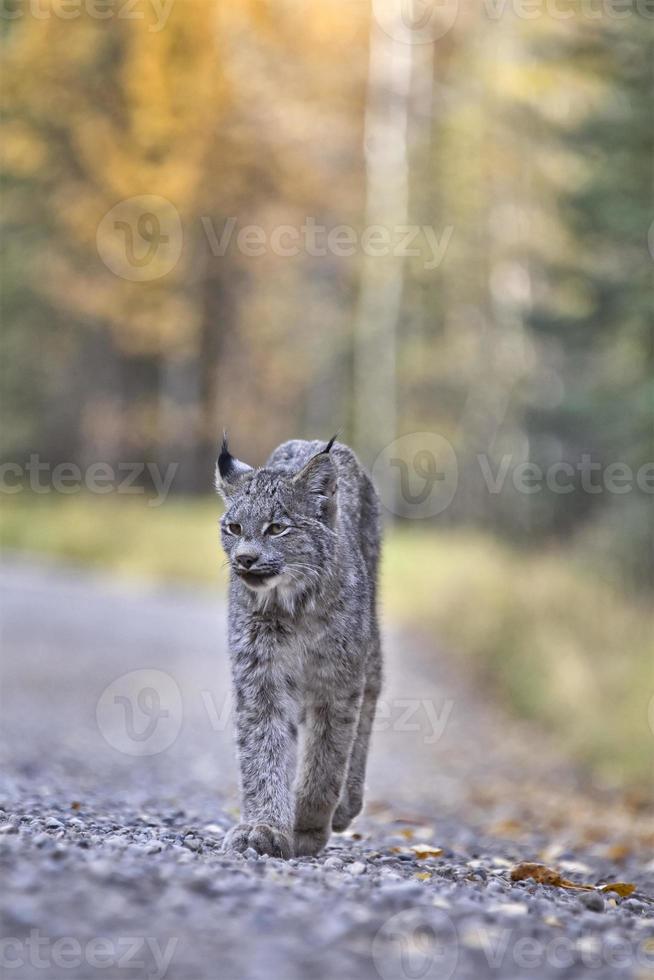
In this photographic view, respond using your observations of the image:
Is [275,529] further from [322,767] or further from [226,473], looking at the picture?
[322,767]

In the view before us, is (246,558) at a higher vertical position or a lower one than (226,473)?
lower

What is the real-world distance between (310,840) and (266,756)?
0.49m

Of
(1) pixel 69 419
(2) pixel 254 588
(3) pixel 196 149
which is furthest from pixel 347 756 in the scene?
(1) pixel 69 419

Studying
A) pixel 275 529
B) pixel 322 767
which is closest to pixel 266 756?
pixel 322 767

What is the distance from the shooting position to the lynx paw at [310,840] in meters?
5.48

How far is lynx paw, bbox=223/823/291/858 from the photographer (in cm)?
498

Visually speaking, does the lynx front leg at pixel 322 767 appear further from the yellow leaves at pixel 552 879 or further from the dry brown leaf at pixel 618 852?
the dry brown leaf at pixel 618 852

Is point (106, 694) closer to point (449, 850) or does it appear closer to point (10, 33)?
point (449, 850)

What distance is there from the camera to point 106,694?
13.0 metres

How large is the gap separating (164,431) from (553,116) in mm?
12341

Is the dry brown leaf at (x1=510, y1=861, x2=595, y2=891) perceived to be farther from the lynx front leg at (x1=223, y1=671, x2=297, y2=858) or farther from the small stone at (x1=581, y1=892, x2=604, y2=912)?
the lynx front leg at (x1=223, y1=671, x2=297, y2=858)

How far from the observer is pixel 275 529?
5.52 metres

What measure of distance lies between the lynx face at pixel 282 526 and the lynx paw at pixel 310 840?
3.21 ft

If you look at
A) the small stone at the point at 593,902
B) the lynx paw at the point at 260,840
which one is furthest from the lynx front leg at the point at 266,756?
the small stone at the point at 593,902
